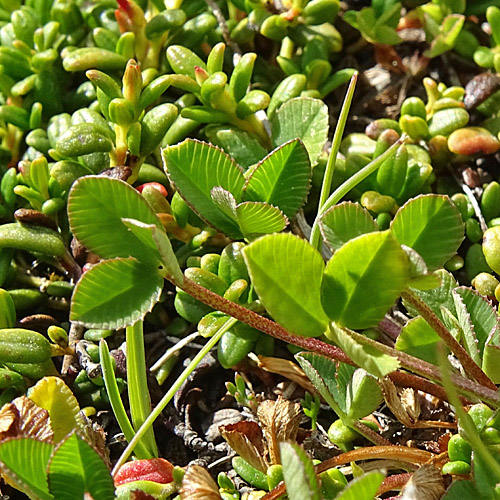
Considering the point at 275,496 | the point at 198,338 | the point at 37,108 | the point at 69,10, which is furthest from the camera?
the point at 69,10

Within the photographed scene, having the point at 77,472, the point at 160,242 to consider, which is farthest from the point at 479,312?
the point at 77,472

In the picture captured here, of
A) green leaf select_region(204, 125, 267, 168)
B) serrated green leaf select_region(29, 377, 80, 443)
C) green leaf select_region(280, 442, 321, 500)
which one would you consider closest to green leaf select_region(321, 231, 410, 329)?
green leaf select_region(280, 442, 321, 500)

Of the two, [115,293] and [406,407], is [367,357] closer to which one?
[115,293]

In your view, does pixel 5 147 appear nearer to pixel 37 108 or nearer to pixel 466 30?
pixel 37 108

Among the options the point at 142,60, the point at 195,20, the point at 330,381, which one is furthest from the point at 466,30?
the point at 330,381

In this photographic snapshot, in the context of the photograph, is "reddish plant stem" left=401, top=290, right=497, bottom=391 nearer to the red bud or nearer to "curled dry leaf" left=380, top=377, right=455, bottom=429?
"curled dry leaf" left=380, top=377, right=455, bottom=429

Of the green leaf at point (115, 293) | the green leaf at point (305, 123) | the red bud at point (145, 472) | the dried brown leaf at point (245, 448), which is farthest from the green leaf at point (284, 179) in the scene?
the red bud at point (145, 472)

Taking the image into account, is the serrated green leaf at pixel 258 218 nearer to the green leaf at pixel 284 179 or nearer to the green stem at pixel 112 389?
the green leaf at pixel 284 179
